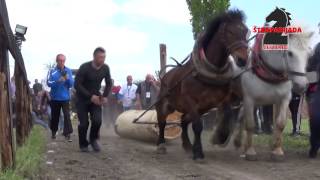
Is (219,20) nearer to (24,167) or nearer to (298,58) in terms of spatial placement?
(298,58)

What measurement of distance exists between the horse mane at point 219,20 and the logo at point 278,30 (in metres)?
0.62

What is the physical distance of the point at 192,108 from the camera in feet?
28.5

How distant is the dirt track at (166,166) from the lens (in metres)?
7.06

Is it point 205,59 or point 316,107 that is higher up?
point 205,59

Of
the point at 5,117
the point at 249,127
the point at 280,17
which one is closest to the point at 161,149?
the point at 249,127

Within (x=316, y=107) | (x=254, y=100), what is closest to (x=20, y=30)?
(x=254, y=100)

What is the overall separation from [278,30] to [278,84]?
869mm

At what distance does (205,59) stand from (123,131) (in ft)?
17.6

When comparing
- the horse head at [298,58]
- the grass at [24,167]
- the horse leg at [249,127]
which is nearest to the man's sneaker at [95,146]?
the grass at [24,167]

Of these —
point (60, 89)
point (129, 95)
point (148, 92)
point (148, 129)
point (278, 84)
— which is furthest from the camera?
point (129, 95)

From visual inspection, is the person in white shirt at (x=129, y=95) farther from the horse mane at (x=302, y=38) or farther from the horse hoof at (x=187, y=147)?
the horse mane at (x=302, y=38)

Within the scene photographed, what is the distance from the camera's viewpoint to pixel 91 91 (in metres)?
9.88

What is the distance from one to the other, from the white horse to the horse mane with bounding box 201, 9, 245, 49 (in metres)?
0.70

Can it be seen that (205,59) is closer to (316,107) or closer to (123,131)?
(316,107)
